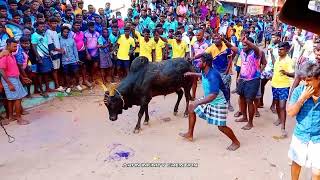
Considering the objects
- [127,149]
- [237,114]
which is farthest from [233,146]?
[237,114]

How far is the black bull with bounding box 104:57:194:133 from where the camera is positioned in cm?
682

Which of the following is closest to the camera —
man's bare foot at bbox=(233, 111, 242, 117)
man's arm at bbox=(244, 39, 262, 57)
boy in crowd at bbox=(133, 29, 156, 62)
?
man's arm at bbox=(244, 39, 262, 57)

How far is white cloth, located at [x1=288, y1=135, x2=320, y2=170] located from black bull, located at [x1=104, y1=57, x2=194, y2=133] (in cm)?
332

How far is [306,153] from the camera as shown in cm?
396

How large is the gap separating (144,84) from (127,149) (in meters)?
1.45

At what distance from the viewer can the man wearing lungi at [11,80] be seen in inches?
264

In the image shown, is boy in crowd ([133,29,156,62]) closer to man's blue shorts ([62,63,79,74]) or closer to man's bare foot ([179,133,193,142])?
man's blue shorts ([62,63,79,74])

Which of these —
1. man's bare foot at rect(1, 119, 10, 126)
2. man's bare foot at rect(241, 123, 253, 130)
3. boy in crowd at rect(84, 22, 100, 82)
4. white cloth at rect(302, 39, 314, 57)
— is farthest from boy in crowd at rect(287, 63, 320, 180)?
boy in crowd at rect(84, 22, 100, 82)

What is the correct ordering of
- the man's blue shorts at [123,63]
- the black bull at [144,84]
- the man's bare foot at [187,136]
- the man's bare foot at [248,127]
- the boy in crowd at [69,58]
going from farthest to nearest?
the man's blue shorts at [123,63]
the boy in crowd at [69,58]
the man's bare foot at [248,127]
the black bull at [144,84]
the man's bare foot at [187,136]

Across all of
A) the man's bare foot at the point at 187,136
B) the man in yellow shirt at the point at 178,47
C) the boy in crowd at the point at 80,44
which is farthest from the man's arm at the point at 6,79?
the man in yellow shirt at the point at 178,47

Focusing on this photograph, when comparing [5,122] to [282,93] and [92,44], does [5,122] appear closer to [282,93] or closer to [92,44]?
[92,44]

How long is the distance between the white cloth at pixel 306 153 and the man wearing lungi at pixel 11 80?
191 inches

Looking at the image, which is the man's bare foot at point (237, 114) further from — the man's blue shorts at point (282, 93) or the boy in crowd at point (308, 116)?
the boy in crowd at point (308, 116)

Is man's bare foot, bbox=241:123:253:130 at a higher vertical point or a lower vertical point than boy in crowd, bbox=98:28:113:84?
lower
